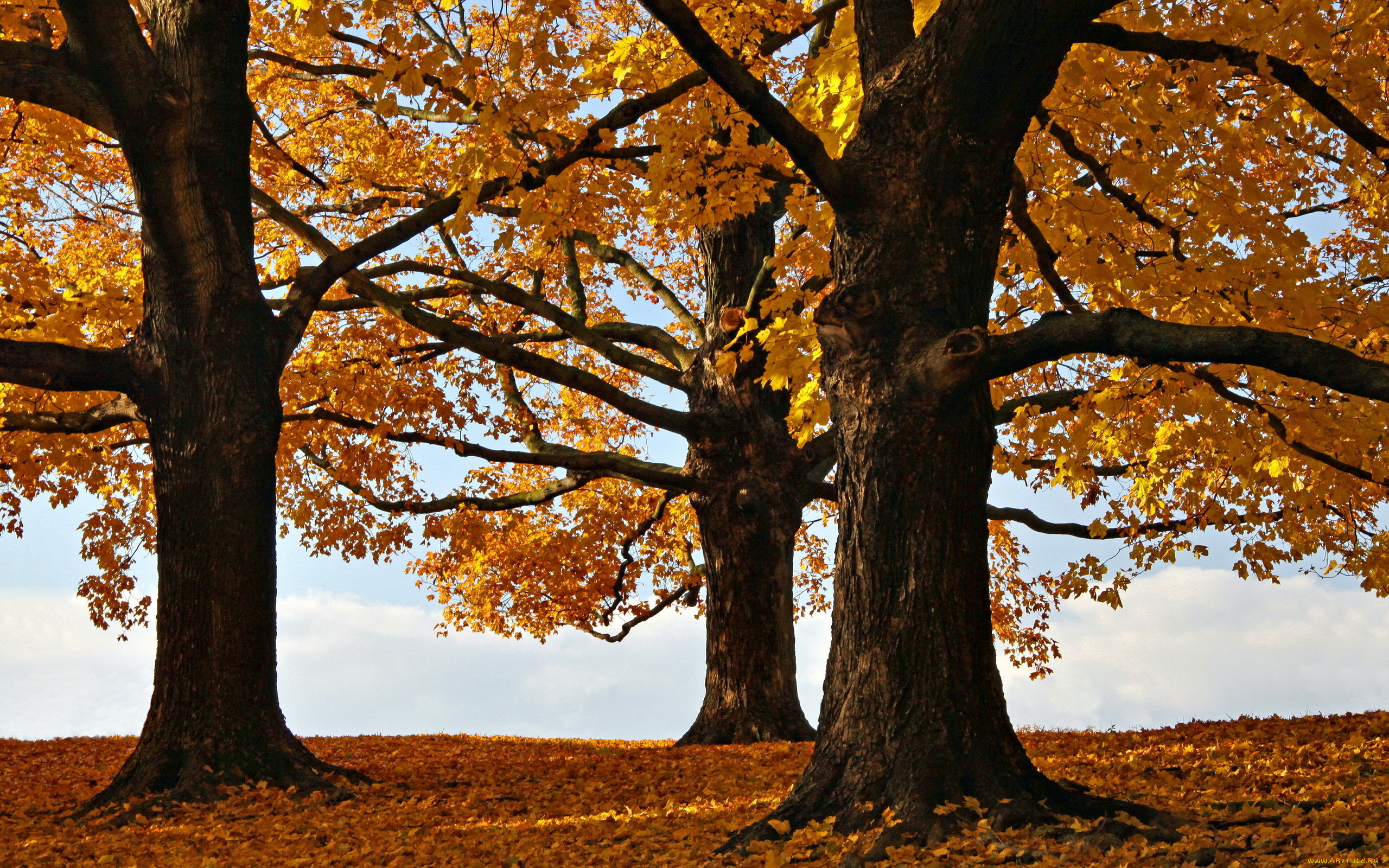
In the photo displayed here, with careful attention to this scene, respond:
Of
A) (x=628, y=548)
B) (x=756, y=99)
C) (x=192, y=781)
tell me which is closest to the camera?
(x=756, y=99)

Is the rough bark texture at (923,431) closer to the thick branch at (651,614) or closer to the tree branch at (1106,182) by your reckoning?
the tree branch at (1106,182)

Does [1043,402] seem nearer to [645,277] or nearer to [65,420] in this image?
[645,277]

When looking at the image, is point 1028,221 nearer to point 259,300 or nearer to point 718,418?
point 718,418

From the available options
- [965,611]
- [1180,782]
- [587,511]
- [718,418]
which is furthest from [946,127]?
[587,511]

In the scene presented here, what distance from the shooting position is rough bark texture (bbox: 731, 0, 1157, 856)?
5.91 metres

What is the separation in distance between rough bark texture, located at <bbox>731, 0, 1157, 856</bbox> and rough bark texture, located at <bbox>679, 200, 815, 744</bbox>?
563 centimetres

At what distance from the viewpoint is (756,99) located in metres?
6.22

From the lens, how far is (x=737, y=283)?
44.3ft

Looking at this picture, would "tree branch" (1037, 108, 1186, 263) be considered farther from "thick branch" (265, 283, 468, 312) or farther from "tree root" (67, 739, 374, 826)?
"tree root" (67, 739, 374, 826)

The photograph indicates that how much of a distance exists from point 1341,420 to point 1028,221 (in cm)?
323

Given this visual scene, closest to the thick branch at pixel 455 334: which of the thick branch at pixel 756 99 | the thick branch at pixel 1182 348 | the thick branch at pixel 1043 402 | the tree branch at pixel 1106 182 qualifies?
the thick branch at pixel 1043 402

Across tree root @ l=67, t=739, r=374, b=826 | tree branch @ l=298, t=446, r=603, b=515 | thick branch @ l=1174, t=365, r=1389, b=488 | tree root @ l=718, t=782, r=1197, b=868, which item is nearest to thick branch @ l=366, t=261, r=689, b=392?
tree branch @ l=298, t=446, r=603, b=515

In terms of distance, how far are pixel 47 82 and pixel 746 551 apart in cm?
830

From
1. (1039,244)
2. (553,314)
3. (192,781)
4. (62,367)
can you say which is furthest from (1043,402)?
(62,367)
